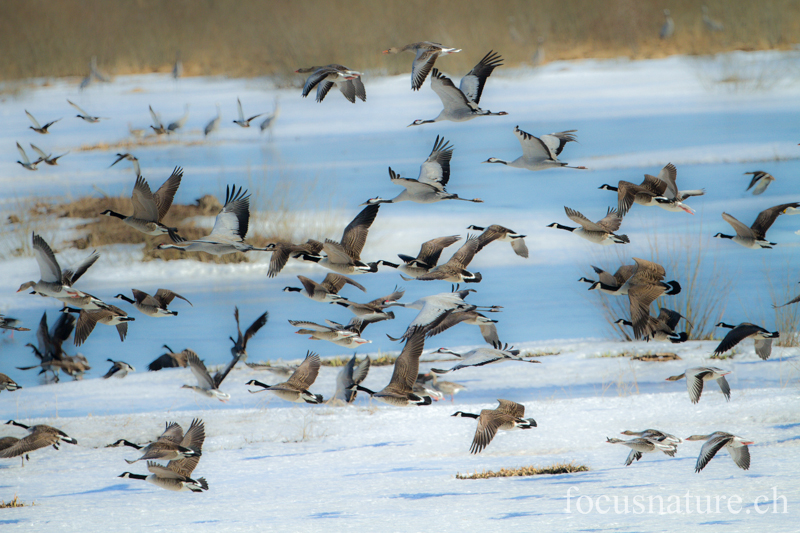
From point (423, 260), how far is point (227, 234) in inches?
69.2

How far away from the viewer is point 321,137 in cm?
3781

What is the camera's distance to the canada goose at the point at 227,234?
7.59 meters

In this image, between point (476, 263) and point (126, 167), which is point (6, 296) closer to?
point (476, 263)

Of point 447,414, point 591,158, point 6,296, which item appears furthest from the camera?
point 591,158

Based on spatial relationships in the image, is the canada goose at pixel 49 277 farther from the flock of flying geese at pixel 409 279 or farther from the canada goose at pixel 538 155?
the canada goose at pixel 538 155

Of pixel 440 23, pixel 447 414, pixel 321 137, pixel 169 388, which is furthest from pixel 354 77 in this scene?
pixel 440 23

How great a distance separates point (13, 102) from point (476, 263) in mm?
25969

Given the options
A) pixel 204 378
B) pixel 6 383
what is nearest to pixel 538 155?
pixel 204 378

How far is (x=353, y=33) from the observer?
131 ft

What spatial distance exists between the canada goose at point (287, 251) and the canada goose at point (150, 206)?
2.82 ft

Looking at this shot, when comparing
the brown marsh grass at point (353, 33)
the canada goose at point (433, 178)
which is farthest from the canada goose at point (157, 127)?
the brown marsh grass at point (353, 33)

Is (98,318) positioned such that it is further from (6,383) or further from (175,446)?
(175,446)

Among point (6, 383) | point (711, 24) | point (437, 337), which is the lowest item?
point (437, 337)

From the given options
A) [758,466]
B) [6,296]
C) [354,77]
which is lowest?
[6,296]
